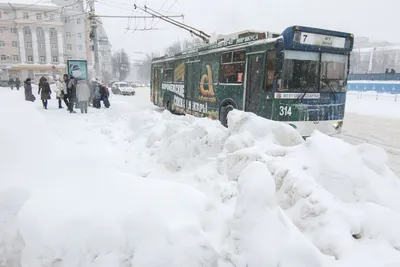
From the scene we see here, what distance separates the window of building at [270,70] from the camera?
7.62 m

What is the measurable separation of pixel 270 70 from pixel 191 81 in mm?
5363

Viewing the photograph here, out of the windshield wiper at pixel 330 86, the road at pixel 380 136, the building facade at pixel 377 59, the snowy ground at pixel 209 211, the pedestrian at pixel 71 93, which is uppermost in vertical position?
the building facade at pixel 377 59

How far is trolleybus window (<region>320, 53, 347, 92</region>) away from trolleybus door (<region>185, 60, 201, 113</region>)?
5101mm

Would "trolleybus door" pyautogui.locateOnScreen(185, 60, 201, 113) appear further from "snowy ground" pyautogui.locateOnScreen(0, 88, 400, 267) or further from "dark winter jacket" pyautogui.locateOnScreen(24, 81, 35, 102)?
"dark winter jacket" pyautogui.locateOnScreen(24, 81, 35, 102)

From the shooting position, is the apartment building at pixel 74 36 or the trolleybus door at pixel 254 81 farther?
the apartment building at pixel 74 36

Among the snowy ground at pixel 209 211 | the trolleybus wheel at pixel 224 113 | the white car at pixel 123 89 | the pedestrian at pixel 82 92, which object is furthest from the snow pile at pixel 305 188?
the white car at pixel 123 89

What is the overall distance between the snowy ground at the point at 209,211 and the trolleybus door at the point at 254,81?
12.2 feet

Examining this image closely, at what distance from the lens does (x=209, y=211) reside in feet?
10.7

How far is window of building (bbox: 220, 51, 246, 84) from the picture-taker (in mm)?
9023

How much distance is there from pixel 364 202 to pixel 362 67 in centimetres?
9616

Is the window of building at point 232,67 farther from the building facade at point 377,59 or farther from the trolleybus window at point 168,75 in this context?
the building facade at point 377,59

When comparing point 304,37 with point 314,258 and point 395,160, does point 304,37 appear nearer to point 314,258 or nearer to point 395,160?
point 395,160

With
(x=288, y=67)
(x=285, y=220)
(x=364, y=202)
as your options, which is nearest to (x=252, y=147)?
A: (x=364, y=202)

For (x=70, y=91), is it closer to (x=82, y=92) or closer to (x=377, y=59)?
(x=82, y=92)
